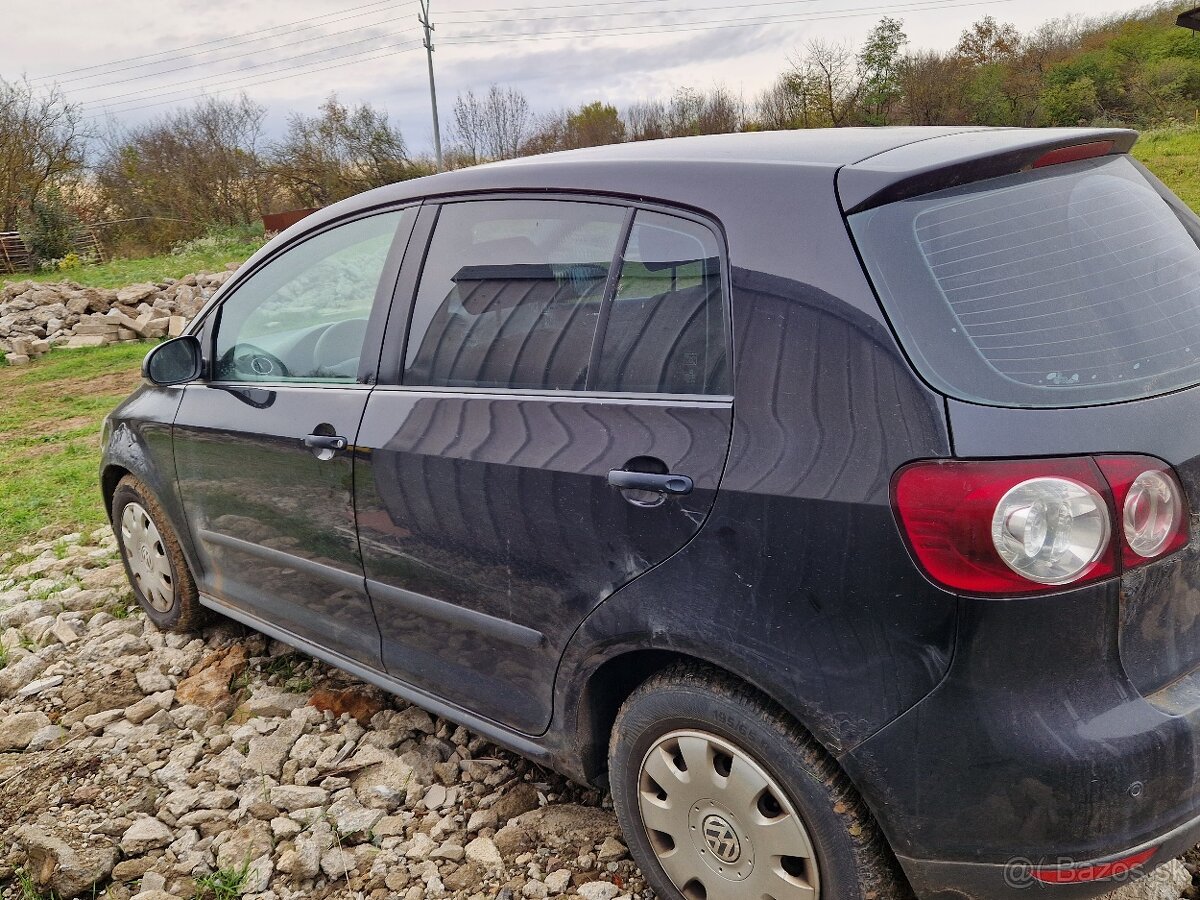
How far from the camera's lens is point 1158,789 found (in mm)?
1559

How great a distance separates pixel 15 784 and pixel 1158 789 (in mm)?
3228

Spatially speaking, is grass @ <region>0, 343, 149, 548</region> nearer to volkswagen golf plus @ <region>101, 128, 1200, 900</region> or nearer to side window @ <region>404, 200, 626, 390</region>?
side window @ <region>404, 200, 626, 390</region>

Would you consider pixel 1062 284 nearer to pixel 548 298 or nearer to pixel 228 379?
pixel 548 298

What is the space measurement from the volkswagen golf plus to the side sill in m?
0.02

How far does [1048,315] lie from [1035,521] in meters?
0.40

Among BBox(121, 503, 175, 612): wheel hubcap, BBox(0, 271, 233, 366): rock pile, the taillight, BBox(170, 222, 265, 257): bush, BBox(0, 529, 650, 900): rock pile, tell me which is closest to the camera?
the taillight

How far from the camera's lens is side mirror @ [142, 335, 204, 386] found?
3.31m

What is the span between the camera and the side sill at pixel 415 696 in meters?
2.37

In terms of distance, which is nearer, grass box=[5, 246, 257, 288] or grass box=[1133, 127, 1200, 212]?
grass box=[1133, 127, 1200, 212]

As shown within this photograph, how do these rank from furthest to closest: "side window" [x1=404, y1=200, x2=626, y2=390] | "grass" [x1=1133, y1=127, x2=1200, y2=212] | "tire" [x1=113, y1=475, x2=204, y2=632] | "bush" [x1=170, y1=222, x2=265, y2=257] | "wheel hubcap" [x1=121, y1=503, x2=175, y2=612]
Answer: "bush" [x1=170, y1=222, x2=265, y2=257] → "grass" [x1=1133, y1=127, x2=1200, y2=212] → "wheel hubcap" [x1=121, y1=503, x2=175, y2=612] → "tire" [x1=113, y1=475, x2=204, y2=632] → "side window" [x1=404, y1=200, x2=626, y2=390]

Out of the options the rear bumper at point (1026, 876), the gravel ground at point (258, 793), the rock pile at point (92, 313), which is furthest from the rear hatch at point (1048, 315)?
the rock pile at point (92, 313)

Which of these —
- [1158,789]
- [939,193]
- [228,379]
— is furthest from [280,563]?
[1158,789]

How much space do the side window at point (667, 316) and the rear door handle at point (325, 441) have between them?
90 centimetres

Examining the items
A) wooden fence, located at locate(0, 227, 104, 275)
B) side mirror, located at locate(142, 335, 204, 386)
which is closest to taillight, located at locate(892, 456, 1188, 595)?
side mirror, located at locate(142, 335, 204, 386)
